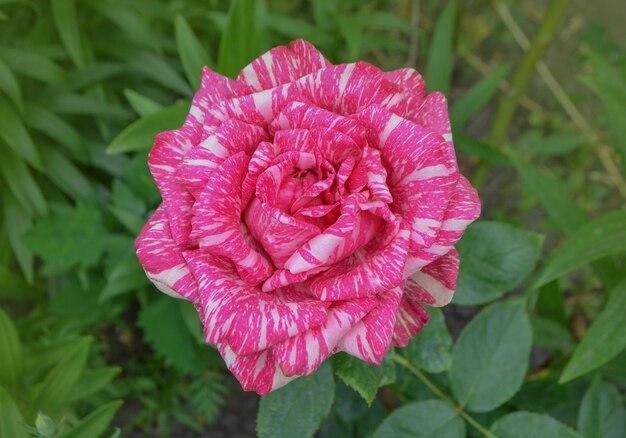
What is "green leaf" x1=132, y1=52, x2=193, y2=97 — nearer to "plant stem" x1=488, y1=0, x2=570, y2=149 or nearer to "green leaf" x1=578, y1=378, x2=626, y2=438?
"plant stem" x1=488, y1=0, x2=570, y2=149

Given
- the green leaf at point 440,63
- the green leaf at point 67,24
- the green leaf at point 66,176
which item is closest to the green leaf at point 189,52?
the green leaf at point 67,24

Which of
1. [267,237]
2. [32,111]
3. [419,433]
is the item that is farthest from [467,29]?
[267,237]

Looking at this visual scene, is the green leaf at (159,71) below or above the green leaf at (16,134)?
above

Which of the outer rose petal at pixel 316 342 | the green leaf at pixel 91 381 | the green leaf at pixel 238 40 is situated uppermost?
the green leaf at pixel 238 40

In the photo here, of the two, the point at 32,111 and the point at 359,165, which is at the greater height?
the point at 359,165

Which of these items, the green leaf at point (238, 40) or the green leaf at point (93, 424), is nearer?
the green leaf at point (93, 424)

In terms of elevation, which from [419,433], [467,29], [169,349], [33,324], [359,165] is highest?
[467,29]

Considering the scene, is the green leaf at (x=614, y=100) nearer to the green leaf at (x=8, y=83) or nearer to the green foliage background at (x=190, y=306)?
the green foliage background at (x=190, y=306)

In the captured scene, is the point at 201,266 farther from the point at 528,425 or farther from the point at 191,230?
the point at 528,425
